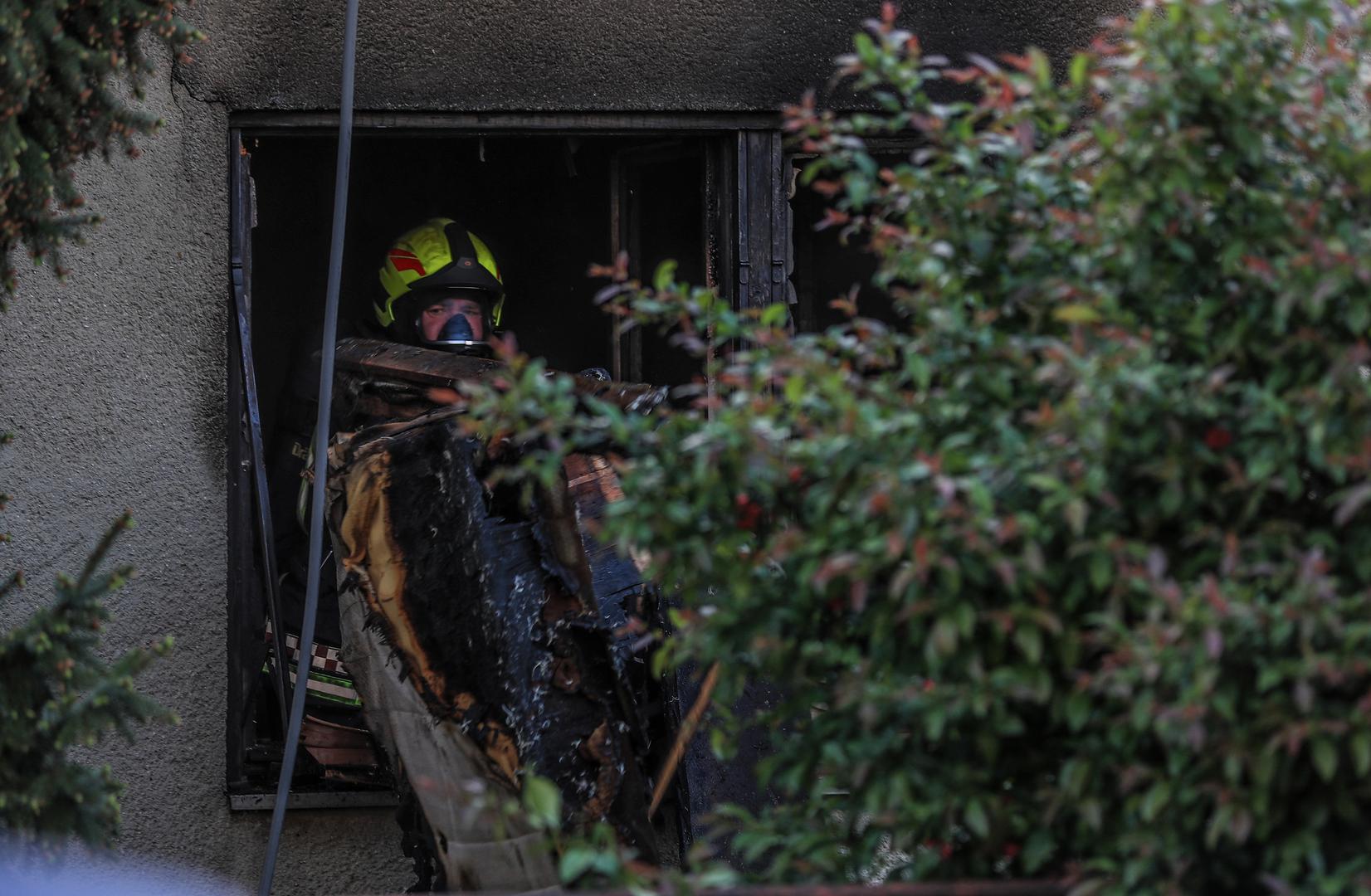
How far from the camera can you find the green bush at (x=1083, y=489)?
178cm

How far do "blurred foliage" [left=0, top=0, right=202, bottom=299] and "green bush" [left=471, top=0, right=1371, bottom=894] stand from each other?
1295 millimetres

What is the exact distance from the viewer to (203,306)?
4238 mm

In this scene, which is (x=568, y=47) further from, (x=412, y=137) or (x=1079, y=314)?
(x=1079, y=314)

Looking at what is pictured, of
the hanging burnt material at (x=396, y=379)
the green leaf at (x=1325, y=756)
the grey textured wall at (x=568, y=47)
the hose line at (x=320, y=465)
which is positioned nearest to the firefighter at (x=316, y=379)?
the hanging burnt material at (x=396, y=379)

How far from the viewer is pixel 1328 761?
171 cm

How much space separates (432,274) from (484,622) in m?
1.90

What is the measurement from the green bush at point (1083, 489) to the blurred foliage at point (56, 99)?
1.30 meters

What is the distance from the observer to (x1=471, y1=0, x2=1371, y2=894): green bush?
178 cm

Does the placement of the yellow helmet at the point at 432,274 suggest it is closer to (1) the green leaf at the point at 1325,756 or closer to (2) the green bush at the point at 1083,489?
(2) the green bush at the point at 1083,489

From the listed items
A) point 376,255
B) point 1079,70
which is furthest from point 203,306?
point 1079,70

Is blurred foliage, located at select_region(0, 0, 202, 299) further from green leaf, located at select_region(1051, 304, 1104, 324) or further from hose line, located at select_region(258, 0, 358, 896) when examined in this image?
green leaf, located at select_region(1051, 304, 1104, 324)

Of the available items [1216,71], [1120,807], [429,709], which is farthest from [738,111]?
[1120,807]

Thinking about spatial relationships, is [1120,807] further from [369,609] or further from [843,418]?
[369,609]

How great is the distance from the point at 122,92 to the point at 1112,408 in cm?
331
